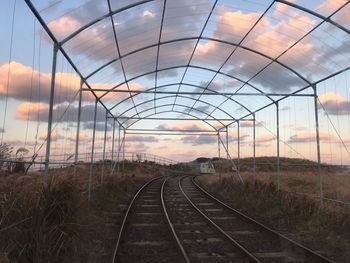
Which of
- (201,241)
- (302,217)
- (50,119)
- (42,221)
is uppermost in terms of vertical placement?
(50,119)

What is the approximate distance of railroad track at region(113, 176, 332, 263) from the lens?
8.77 meters

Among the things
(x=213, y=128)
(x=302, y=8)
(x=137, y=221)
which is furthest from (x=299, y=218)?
(x=213, y=128)

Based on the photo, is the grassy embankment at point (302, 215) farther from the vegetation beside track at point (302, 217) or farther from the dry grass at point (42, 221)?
the dry grass at point (42, 221)

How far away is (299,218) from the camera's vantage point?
505 inches

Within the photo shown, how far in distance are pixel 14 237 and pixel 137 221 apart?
6.70m

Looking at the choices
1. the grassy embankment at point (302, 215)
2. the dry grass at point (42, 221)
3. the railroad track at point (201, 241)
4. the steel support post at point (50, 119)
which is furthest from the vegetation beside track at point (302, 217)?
the steel support post at point (50, 119)

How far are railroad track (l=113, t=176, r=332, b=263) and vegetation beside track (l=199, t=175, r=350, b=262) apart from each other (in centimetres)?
69

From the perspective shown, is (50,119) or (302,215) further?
(302,215)

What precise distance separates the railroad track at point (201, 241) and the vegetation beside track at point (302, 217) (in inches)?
27.3

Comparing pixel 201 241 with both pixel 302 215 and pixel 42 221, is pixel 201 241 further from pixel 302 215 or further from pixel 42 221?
pixel 42 221

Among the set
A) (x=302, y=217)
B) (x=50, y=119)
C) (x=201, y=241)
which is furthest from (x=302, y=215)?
(x=50, y=119)

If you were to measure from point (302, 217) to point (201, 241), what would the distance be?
13.4 feet

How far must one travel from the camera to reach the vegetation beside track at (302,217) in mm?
9891

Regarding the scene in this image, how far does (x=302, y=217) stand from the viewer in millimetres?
12805
